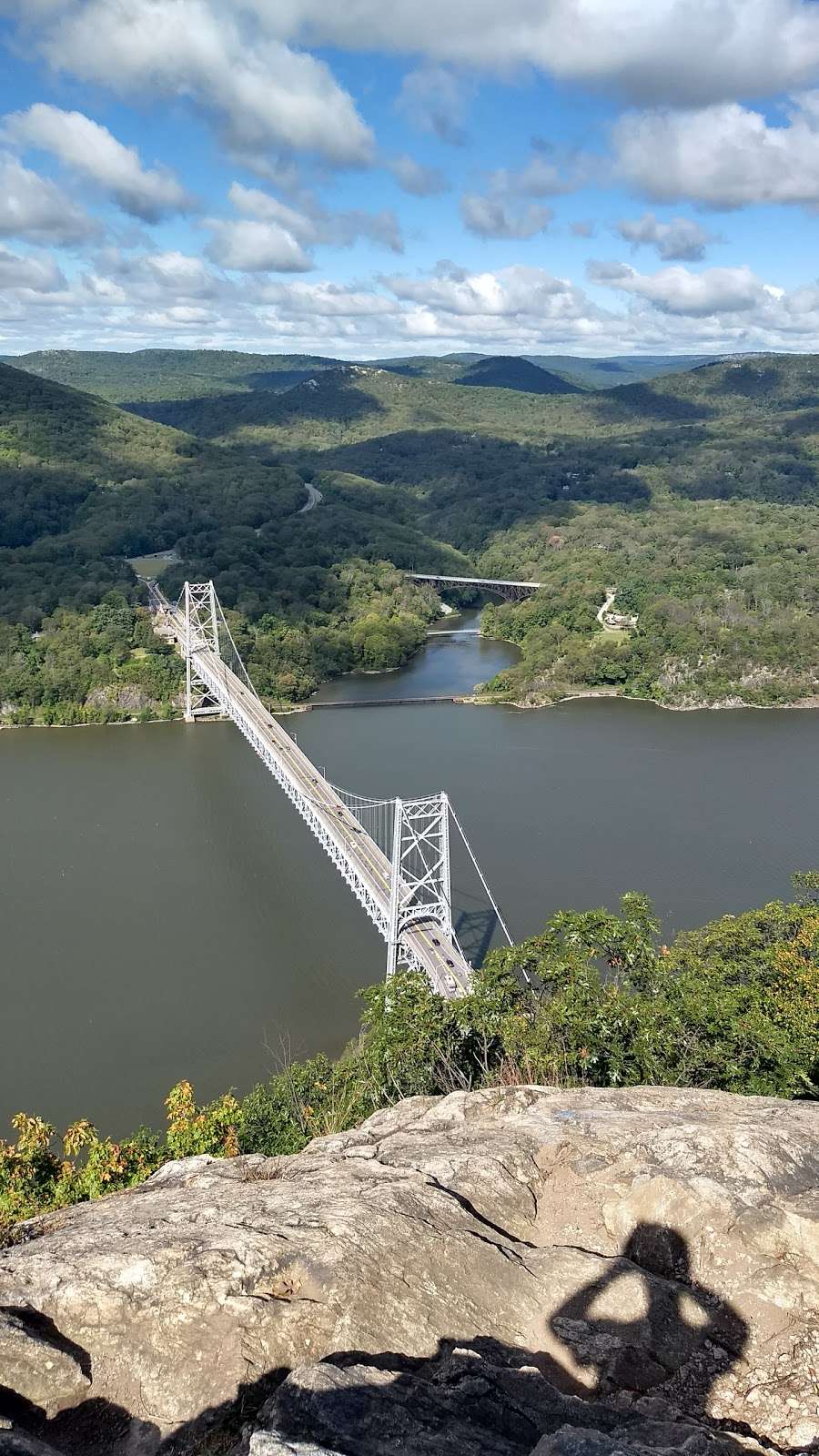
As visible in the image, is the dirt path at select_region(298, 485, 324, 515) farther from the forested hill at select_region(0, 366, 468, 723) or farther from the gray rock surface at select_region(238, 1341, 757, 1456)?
the gray rock surface at select_region(238, 1341, 757, 1456)

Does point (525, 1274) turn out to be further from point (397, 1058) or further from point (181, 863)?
point (181, 863)

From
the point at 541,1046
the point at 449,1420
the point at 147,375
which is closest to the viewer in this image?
the point at 449,1420

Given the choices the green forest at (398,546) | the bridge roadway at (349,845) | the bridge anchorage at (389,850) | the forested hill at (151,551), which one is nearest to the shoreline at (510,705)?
the green forest at (398,546)

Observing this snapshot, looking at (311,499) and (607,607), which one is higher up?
(311,499)

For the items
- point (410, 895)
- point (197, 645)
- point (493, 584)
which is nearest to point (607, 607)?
point (493, 584)

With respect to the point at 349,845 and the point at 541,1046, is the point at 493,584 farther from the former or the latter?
the point at 541,1046

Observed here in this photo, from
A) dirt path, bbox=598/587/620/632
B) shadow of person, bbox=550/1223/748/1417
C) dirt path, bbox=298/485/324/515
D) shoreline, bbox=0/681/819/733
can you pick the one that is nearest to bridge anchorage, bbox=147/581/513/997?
shoreline, bbox=0/681/819/733

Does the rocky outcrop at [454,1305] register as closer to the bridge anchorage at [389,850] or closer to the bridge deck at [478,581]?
the bridge anchorage at [389,850]
